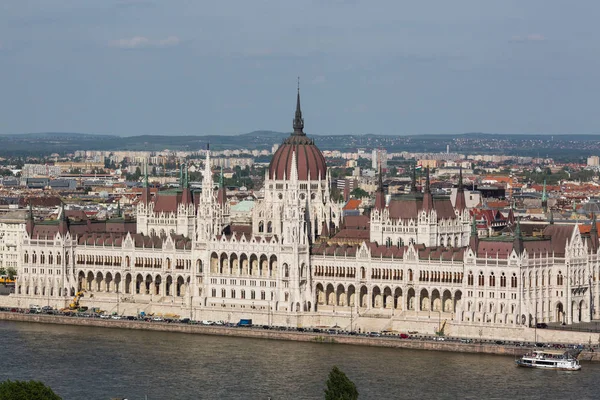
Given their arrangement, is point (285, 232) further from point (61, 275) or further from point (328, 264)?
point (61, 275)

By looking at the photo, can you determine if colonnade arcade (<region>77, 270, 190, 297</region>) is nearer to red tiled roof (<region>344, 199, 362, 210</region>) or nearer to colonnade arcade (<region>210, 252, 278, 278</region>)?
colonnade arcade (<region>210, 252, 278, 278</region>)

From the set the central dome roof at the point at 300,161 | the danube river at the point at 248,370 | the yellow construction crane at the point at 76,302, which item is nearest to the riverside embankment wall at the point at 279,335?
the danube river at the point at 248,370

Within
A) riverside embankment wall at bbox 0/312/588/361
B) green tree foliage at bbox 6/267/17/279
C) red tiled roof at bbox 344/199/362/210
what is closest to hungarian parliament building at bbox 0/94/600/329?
riverside embankment wall at bbox 0/312/588/361

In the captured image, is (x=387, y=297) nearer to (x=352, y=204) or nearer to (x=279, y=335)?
(x=279, y=335)

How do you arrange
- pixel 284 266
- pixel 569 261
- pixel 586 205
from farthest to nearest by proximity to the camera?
pixel 586 205, pixel 284 266, pixel 569 261

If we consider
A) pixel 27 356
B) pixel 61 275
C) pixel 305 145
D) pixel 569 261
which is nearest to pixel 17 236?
pixel 61 275

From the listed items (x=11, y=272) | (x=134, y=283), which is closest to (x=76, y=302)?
(x=134, y=283)
